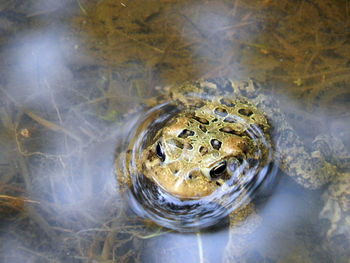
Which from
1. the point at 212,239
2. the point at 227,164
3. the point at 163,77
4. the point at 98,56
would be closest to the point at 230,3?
the point at 163,77

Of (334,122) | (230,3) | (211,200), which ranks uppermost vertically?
(230,3)

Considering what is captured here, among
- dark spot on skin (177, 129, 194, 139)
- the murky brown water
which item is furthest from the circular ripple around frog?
dark spot on skin (177, 129, 194, 139)

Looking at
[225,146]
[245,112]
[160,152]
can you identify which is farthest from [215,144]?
[245,112]

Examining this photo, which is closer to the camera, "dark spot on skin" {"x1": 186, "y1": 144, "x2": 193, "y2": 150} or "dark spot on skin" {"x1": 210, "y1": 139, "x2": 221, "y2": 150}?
"dark spot on skin" {"x1": 186, "y1": 144, "x2": 193, "y2": 150}

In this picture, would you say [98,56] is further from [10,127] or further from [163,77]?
[10,127]

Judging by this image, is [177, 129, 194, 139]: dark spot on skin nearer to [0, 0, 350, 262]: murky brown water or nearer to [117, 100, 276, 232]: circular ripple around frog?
[117, 100, 276, 232]: circular ripple around frog

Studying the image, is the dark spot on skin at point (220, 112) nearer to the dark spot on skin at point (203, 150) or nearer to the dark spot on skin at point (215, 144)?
the dark spot on skin at point (215, 144)
